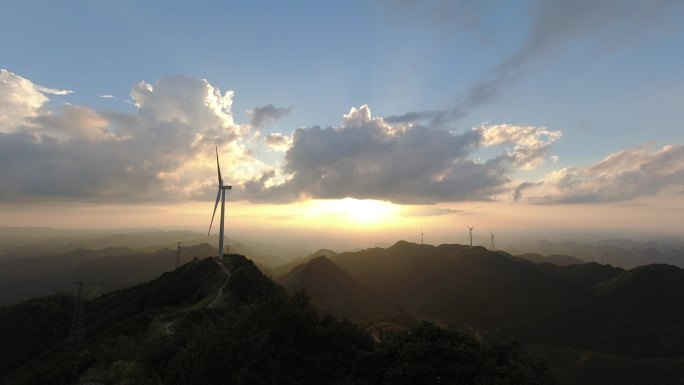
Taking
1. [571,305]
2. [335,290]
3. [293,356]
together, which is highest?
[293,356]

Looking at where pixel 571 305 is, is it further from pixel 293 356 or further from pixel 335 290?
pixel 293 356

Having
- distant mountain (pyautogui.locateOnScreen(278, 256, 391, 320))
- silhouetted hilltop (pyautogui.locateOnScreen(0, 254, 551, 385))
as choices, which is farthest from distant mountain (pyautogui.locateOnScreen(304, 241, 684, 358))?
silhouetted hilltop (pyautogui.locateOnScreen(0, 254, 551, 385))

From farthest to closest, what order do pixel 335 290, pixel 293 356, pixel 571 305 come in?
pixel 335 290 → pixel 571 305 → pixel 293 356

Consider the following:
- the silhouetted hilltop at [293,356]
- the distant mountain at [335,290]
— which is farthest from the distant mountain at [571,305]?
the silhouetted hilltop at [293,356]

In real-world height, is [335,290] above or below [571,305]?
above

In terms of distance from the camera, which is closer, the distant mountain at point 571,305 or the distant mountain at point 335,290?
the distant mountain at point 571,305

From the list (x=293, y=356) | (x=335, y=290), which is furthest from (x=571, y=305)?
(x=293, y=356)

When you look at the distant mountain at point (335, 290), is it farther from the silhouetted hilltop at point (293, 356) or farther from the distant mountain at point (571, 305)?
the silhouetted hilltop at point (293, 356)

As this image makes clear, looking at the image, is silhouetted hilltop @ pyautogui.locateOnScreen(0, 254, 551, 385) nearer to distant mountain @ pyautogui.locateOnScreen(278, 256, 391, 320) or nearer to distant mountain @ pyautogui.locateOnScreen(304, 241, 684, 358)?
distant mountain @ pyautogui.locateOnScreen(304, 241, 684, 358)

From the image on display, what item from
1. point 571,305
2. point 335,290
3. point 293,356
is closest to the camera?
point 293,356
